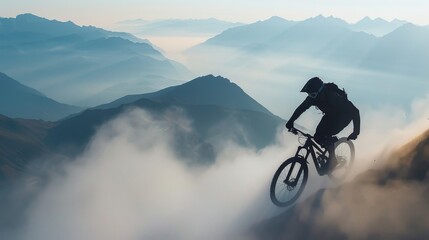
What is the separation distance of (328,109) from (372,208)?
3.20 m

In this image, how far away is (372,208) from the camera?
13.0 meters

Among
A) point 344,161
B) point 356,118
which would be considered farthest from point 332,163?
point 356,118

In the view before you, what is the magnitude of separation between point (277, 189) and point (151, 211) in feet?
511

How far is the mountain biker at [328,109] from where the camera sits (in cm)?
1291

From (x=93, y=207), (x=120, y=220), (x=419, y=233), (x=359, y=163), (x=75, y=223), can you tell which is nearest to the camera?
(x=419, y=233)

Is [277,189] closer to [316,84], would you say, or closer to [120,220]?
[316,84]

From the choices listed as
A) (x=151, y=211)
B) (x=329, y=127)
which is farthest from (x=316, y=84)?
(x=151, y=211)

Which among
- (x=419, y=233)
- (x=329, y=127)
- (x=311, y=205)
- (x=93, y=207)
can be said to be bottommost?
(x=93, y=207)

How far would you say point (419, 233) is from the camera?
11.1 metres

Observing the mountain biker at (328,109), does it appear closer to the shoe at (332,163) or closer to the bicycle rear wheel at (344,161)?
the shoe at (332,163)

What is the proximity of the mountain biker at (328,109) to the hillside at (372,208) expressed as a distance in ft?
4.86

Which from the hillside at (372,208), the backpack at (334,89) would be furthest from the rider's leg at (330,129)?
the hillside at (372,208)

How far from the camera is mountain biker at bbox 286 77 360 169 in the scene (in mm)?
12914

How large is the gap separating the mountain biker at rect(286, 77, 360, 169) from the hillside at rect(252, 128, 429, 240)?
1.48 m
